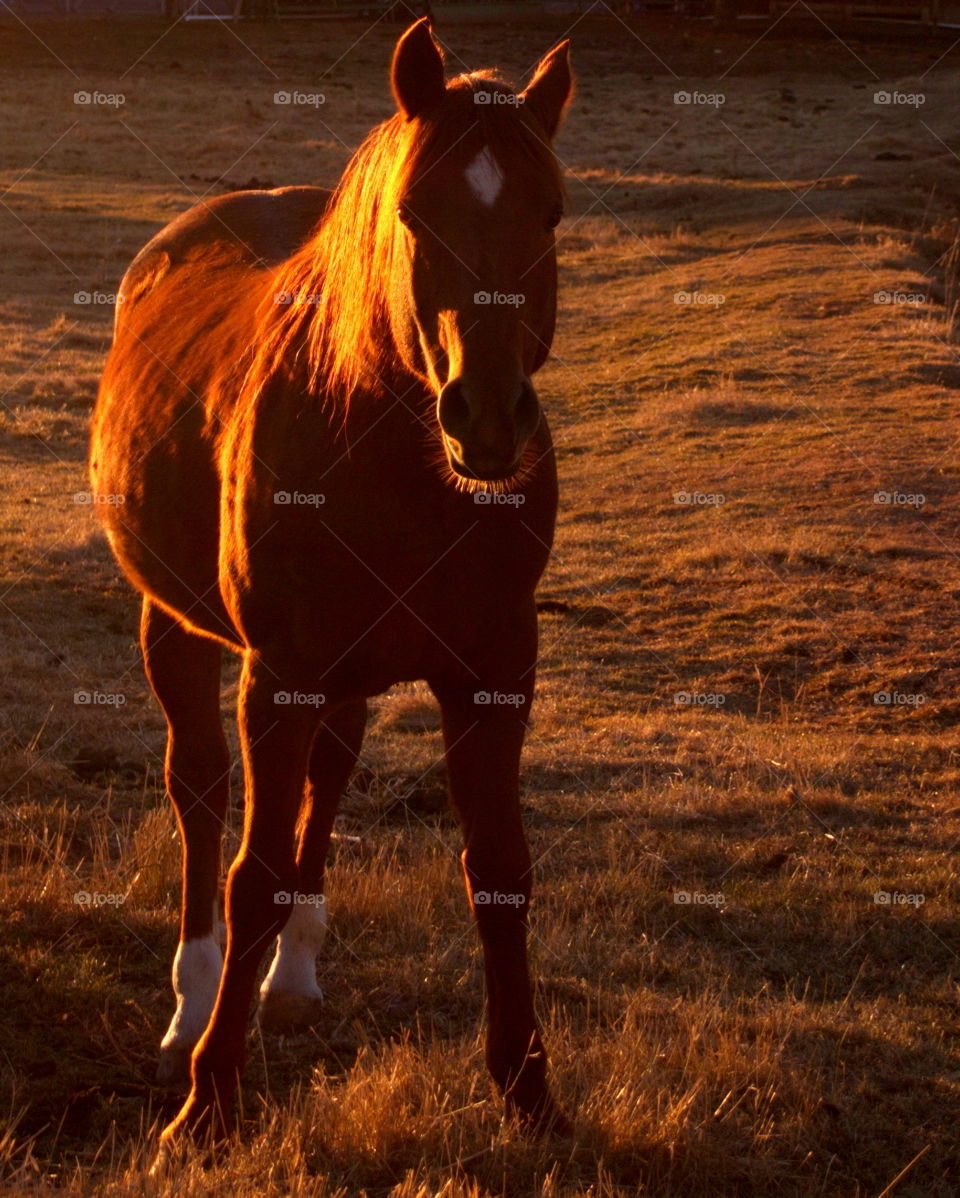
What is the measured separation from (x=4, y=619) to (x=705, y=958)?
5.42m

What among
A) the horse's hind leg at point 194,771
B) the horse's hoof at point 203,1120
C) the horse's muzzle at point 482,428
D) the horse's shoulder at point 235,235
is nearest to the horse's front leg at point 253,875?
the horse's hoof at point 203,1120

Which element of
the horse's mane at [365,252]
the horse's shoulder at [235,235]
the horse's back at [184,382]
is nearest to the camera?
the horse's mane at [365,252]

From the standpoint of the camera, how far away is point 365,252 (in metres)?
3.57

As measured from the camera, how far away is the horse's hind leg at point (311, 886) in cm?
442

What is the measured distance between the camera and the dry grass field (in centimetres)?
357

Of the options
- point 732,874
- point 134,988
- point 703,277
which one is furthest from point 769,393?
point 134,988

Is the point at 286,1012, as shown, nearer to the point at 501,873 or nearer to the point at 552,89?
the point at 501,873

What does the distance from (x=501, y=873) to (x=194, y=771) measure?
148 cm

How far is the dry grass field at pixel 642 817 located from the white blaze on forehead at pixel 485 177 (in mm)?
604

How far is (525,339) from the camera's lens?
10.3 ft

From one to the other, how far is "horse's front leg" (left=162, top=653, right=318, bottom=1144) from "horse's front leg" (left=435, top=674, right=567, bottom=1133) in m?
0.41

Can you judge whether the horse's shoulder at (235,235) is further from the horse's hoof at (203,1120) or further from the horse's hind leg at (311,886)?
the horse's hoof at (203,1120)

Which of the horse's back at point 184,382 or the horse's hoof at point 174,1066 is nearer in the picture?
the horse's hoof at point 174,1066

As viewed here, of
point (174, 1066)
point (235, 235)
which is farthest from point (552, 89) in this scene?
point (174, 1066)
